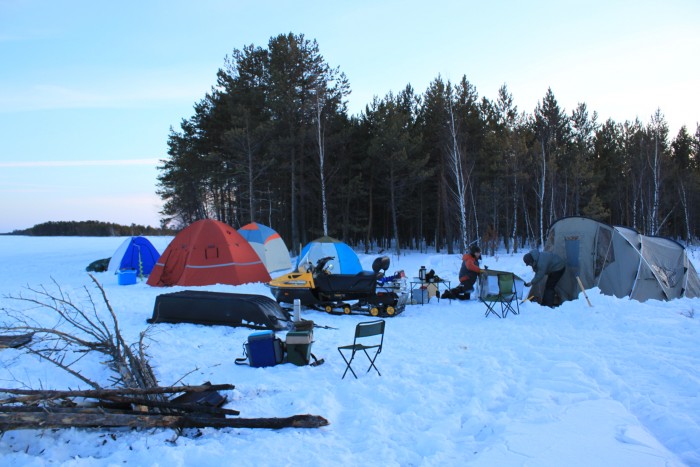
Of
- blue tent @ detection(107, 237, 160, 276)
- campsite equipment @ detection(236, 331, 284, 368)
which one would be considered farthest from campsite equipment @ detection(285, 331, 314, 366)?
blue tent @ detection(107, 237, 160, 276)

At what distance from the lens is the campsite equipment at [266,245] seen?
16328 millimetres

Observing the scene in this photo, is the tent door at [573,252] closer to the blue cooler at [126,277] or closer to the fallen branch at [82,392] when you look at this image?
the fallen branch at [82,392]

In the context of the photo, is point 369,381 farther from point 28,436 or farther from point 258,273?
point 258,273

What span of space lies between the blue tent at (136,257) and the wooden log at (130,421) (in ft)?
42.8

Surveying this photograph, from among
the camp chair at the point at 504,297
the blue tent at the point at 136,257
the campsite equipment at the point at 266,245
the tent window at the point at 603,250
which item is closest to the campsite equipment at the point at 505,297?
the camp chair at the point at 504,297

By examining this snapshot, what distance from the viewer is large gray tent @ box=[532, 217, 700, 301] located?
354 inches

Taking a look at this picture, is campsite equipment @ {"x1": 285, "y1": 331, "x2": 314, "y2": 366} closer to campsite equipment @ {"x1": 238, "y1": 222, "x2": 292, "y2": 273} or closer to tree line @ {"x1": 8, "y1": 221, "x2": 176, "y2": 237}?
campsite equipment @ {"x1": 238, "y1": 222, "x2": 292, "y2": 273}

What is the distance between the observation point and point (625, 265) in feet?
30.2

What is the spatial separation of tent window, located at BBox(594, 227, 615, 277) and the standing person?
2.33ft

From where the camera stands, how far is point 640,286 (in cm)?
898

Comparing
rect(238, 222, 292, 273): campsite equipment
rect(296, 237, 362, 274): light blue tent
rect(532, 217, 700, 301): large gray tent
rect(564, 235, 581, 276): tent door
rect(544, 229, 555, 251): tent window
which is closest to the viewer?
rect(532, 217, 700, 301): large gray tent

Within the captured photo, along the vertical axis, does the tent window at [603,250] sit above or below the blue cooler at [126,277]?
above

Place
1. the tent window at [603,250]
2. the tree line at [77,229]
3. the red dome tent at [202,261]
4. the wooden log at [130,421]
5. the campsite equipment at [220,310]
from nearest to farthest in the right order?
the wooden log at [130,421], the campsite equipment at [220,310], the tent window at [603,250], the red dome tent at [202,261], the tree line at [77,229]

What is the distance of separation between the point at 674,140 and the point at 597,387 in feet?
137
